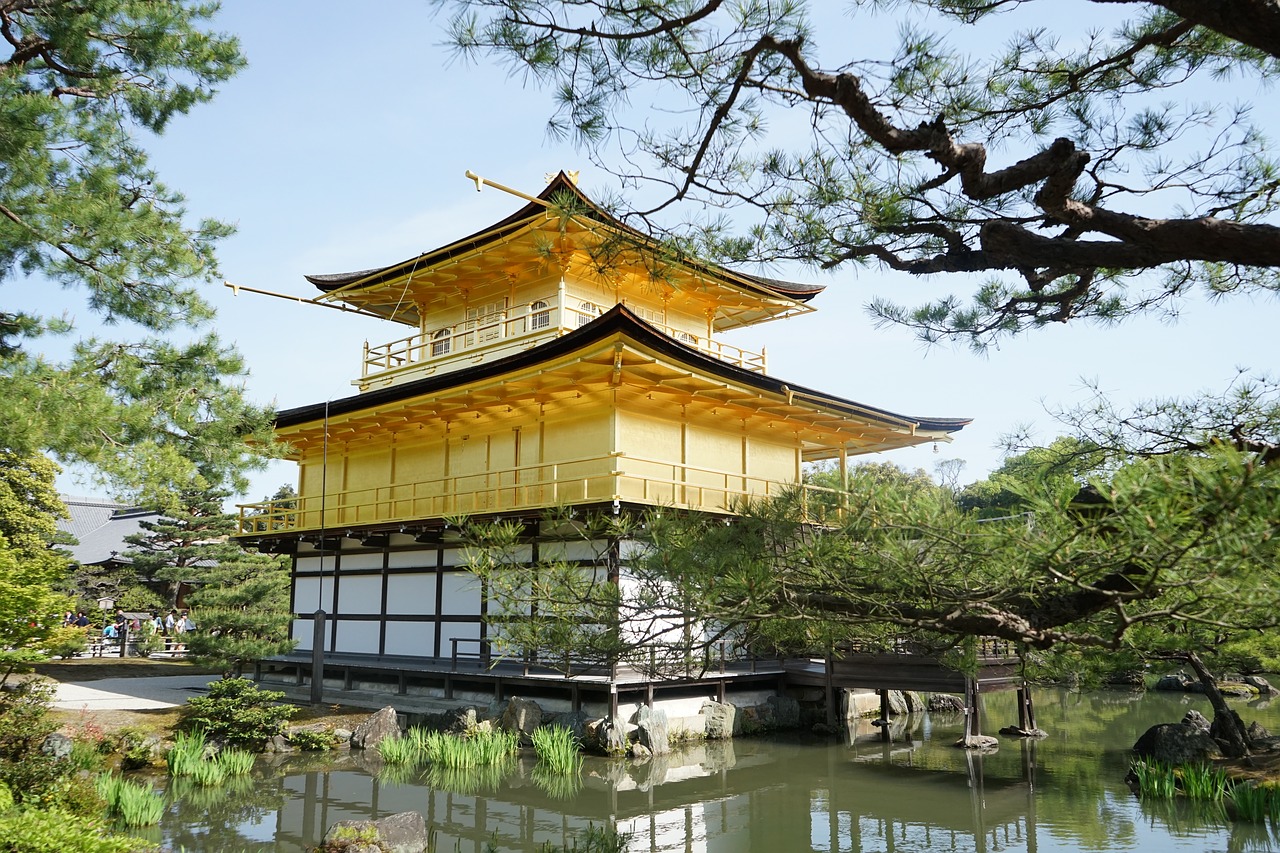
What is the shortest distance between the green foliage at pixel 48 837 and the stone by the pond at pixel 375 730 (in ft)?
23.9

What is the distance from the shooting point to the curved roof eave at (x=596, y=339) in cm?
1316

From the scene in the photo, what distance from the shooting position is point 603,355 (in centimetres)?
1380

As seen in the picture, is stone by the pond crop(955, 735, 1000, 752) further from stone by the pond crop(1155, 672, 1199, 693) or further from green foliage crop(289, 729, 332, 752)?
stone by the pond crop(1155, 672, 1199, 693)

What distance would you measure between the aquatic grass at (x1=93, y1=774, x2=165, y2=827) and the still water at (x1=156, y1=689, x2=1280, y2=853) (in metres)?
0.23

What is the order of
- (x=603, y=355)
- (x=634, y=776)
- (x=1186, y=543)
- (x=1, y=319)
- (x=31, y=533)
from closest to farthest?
1. (x=1186, y=543)
2. (x=1, y=319)
3. (x=634, y=776)
4. (x=603, y=355)
5. (x=31, y=533)

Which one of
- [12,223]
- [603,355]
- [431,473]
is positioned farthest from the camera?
[431,473]

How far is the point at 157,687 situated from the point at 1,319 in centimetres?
1193

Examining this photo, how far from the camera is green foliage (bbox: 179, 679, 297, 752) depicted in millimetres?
12664

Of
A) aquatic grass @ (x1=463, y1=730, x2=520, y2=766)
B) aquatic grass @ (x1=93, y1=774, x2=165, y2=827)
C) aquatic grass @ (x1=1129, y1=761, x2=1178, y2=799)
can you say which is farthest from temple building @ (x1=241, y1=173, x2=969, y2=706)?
aquatic grass @ (x1=1129, y1=761, x2=1178, y2=799)

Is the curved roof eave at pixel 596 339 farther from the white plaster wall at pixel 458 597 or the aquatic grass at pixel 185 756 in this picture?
the aquatic grass at pixel 185 756

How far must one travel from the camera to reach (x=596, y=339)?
43.8 ft

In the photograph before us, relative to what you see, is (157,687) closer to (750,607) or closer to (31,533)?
(31,533)

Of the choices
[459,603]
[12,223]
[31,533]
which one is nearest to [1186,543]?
[12,223]

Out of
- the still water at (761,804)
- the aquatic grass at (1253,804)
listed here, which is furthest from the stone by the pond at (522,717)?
the aquatic grass at (1253,804)
